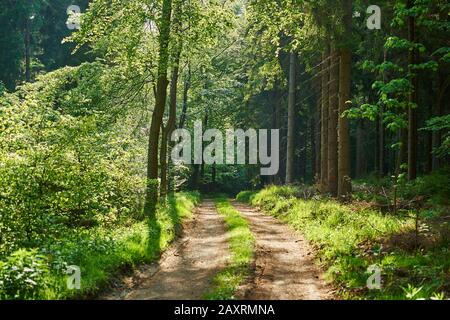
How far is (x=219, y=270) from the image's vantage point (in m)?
10.3

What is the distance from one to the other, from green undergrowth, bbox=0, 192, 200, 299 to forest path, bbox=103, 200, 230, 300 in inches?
13.1

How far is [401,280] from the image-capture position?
8.18m

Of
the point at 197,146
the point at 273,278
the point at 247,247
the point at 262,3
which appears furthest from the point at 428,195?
the point at 197,146

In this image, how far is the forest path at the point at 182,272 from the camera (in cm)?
872

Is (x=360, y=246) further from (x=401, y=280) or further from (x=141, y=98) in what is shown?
(x=141, y=98)

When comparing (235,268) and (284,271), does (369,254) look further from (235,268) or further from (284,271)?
(235,268)

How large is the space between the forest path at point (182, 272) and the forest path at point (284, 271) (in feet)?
2.93

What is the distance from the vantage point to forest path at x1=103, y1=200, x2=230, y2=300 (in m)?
8.72

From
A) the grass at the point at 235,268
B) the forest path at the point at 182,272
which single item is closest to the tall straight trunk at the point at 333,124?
the grass at the point at 235,268

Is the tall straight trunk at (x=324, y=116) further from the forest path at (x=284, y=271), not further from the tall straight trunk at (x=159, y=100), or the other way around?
the forest path at (x=284, y=271)

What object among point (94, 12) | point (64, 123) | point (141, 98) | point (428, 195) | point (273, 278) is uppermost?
point (94, 12)

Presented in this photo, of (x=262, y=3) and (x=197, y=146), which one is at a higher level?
(x=262, y=3)

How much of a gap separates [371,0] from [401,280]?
1178 centimetres

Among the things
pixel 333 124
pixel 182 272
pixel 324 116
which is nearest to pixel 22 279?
pixel 182 272
